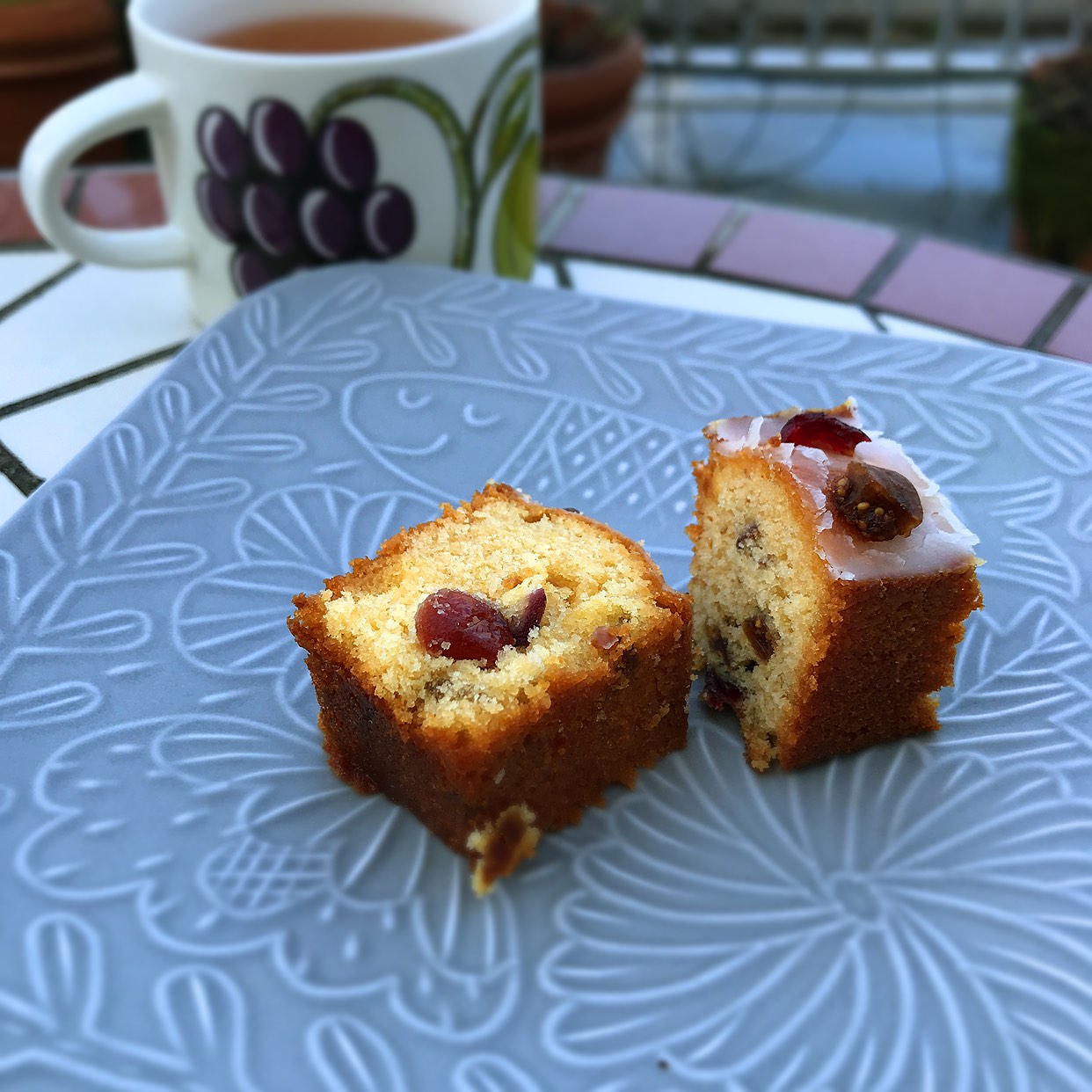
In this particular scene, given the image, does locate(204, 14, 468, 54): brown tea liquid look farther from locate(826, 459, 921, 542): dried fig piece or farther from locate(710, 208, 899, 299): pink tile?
locate(826, 459, 921, 542): dried fig piece

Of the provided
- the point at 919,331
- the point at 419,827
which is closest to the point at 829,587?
the point at 419,827

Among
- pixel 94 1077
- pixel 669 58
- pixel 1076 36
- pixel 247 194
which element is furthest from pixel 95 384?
pixel 1076 36

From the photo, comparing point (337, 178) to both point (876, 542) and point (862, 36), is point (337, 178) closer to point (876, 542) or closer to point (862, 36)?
point (876, 542)

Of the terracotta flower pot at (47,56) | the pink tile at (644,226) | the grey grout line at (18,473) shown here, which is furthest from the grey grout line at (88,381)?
the terracotta flower pot at (47,56)

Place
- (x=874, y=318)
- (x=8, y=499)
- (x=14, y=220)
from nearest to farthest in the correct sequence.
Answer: (x=8, y=499)
(x=874, y=318)
(x=14, y=220)

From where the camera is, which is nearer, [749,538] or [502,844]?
[502,844]

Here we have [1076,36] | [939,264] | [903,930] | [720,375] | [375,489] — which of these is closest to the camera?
[903,930]

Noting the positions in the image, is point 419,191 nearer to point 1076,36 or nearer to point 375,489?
point 375,489
